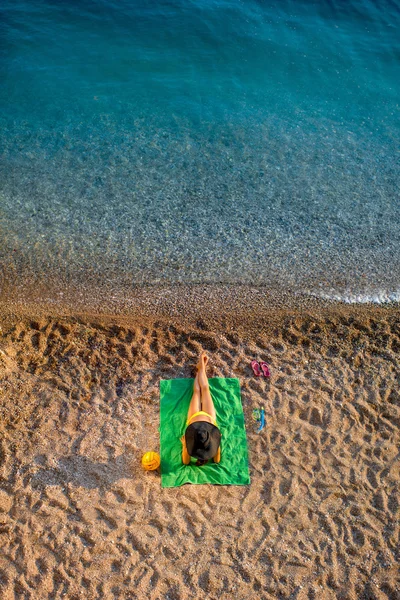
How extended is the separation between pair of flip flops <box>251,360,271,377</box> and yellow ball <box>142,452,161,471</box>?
233 cm

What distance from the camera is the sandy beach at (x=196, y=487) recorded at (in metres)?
6.30

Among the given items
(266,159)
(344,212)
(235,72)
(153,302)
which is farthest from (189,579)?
(235,72)

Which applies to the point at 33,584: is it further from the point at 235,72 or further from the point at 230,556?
the point at 235,72

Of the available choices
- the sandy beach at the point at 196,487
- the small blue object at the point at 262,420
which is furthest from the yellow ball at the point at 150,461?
the small blue object at the point at 262,420

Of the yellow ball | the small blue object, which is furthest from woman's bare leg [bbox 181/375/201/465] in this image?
the small blue object

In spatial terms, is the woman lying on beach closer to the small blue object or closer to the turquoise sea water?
the small blue object

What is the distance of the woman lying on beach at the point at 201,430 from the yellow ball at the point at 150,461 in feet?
1.31

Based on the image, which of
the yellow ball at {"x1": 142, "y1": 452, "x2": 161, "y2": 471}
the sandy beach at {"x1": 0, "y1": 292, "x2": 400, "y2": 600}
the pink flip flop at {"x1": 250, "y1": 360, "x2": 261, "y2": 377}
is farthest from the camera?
the pink flip flop at {"x1": 250, "y1": 360, "x2": 261, "y2": 377}

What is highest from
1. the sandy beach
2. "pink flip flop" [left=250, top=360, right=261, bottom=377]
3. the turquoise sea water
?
the turquoise sea water

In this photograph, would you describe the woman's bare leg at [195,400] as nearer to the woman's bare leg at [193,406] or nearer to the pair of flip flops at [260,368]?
the woman's bare leg at [193,406]

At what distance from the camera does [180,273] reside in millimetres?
10625

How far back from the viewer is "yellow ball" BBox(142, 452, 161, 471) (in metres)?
7.13

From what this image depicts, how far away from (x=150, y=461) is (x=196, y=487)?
2.47ft

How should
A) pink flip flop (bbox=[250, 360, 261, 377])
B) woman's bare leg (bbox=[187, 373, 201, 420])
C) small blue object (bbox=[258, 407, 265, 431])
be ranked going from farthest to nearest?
pink flip flop (bbox=[250, 360, 261, 377])
small blue object (bbox=[258, 407, 265, 431])
woman's bare leg (bbox=[187, 373, 201, 420])
